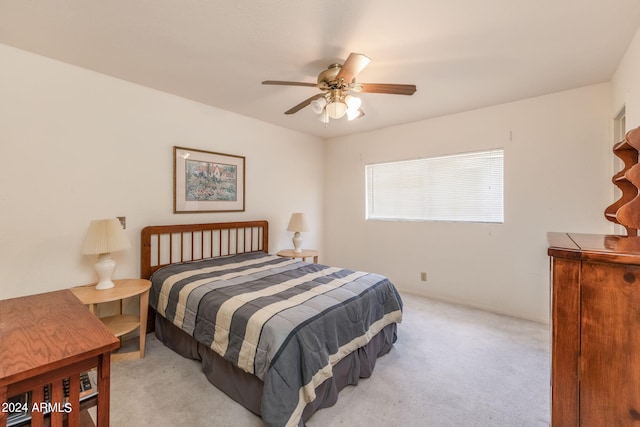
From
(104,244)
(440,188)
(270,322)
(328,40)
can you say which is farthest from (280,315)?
(440,188)

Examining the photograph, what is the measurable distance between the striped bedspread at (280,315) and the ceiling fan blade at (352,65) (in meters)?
1.61

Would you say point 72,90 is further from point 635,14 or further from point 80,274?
point 635,14

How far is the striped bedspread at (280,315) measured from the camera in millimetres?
1564

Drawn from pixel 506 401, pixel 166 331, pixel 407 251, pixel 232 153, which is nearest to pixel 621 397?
pixel 506 401

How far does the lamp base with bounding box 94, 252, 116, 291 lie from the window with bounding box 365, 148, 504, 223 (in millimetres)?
3416

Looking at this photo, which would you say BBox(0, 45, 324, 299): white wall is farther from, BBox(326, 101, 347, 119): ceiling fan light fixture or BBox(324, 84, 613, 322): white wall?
BBox(324, 84, 613, 322): white wall

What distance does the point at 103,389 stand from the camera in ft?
3.13

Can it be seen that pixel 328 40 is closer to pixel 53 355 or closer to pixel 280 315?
pixel 280 315

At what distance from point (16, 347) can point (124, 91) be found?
8.56ft

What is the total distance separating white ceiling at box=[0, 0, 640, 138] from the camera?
5.58 feet

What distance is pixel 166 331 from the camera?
261 centimetres

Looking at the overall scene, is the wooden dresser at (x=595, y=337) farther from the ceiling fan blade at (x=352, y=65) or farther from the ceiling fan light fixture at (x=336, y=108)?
the ceiling fan light fixture at (x=336, y=108)

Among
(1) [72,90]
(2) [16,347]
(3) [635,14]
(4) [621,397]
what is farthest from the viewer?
(1) [72,90]

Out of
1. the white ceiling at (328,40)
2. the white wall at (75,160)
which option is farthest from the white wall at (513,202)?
the white wall at (75,160)
